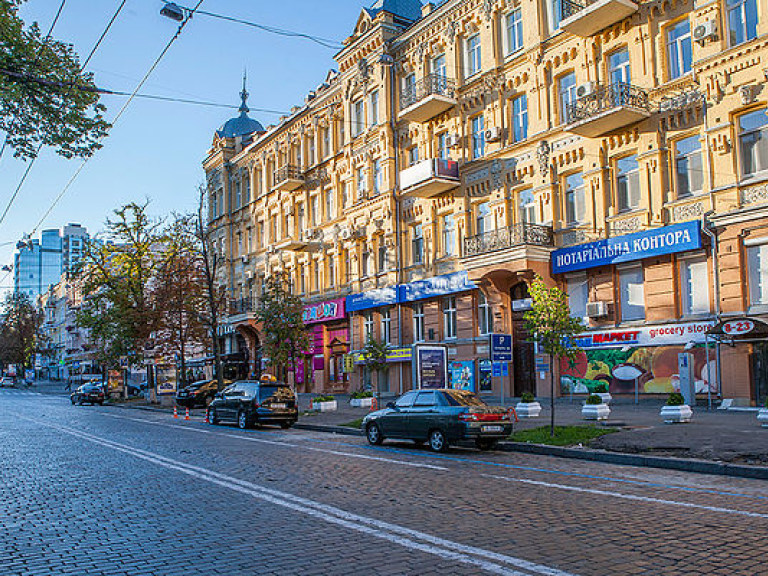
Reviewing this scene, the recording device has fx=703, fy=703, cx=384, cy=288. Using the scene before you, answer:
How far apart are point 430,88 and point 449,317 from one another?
10.6 m

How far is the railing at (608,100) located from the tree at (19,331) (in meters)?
99.9

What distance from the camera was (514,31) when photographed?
1176 inches

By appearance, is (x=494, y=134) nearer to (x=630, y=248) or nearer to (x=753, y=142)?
(x=630, y=248)

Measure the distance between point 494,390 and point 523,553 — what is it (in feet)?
76.3

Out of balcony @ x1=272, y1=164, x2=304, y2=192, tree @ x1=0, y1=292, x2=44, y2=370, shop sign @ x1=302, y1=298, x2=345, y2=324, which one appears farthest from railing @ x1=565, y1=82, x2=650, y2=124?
tree @ x1=0, y1=292, x2=44, y2=370

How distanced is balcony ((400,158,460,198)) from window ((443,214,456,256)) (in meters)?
1.34

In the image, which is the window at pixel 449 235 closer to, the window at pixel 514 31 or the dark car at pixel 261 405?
the window at pixel 514 31

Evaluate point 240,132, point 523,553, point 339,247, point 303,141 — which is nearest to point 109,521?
point 523,553

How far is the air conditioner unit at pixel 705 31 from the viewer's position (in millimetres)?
21969

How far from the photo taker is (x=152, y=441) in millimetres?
18359

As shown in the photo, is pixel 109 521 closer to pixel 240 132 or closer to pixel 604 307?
pixel 604 307

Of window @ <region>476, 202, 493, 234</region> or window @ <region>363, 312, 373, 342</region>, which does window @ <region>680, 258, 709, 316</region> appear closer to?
window @ <region>476, 202, 493, 234</region>

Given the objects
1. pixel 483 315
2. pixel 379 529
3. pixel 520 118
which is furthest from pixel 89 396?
pixel 379 529

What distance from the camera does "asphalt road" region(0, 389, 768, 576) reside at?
6215mm
